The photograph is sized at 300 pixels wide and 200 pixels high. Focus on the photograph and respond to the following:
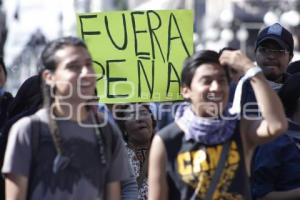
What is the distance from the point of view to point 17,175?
206 inches

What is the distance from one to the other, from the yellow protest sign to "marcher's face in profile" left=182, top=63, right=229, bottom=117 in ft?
5.46

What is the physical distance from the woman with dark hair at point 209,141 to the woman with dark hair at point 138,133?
1518mm

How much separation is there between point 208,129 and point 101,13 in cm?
226

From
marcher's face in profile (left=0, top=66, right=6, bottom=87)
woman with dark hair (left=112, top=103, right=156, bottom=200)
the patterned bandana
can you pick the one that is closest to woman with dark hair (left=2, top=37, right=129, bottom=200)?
the patterned bandana

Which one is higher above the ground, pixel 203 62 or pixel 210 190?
pixel 203 62

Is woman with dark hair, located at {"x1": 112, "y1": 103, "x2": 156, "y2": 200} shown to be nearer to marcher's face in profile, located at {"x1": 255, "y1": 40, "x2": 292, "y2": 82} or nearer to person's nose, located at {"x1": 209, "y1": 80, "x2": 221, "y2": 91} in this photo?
marcher's face in profile, located at {"x1": 255, "y1": 40, "x2": 292, "y2": 82}

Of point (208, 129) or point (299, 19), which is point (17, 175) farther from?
point (299, 19)


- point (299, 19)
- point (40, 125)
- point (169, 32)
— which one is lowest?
point (40, 125)

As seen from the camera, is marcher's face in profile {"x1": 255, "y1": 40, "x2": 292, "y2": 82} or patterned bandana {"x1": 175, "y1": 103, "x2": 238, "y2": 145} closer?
patterned bandana {"x1": 175, "y1": 103, "x2": 238, "y2": 145}

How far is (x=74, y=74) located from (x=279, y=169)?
1.60 m

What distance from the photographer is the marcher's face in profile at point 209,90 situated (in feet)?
17.9

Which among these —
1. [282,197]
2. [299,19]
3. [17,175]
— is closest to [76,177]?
[17,175]

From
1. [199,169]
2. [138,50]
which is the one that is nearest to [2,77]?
[138,50]

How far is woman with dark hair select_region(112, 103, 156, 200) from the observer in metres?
7.04
